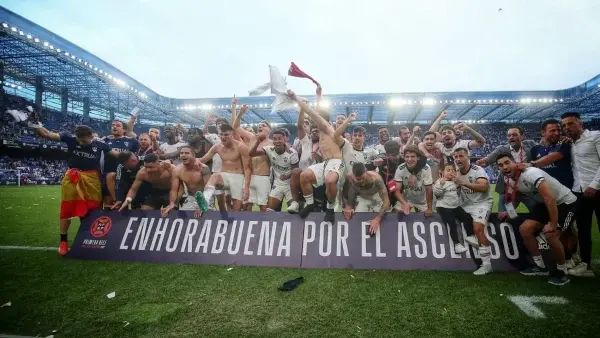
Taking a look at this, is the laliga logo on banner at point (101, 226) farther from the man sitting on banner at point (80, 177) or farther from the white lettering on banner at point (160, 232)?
the white lettering on banner at point (160, 232)

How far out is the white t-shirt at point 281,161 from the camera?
586cm

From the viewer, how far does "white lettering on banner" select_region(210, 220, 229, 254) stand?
15.1ft

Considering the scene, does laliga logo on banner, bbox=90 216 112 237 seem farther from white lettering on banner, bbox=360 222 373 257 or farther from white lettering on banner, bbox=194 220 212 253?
white lettering on banner, bbox=360 222 373 257

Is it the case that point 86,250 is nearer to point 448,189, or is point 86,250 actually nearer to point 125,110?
point 448,189

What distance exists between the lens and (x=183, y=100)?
41562 mm

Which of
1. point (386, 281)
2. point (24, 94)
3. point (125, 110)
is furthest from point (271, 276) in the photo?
point (125, 110)

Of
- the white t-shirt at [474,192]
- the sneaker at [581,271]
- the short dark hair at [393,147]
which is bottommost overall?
the sneaker at [581,271]

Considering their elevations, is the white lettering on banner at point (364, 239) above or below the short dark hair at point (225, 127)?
below

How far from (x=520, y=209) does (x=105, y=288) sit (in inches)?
466

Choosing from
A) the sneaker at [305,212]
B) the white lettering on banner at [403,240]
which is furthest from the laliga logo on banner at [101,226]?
the white lettering on banner at [403,240]

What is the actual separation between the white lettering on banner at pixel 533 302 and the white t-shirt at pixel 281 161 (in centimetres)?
382

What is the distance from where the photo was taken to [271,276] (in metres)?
3.97

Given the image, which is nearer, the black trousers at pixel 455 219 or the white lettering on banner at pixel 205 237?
the black trousers at pixel 455 219

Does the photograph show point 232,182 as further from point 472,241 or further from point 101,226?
point 472,241
